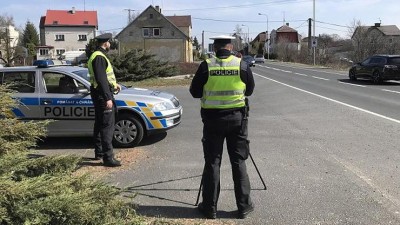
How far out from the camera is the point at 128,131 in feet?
25.6

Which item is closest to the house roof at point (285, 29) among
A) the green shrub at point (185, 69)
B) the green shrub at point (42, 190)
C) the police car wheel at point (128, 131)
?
the green shrub at point (185, 69)

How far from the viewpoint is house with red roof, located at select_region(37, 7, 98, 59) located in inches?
3625

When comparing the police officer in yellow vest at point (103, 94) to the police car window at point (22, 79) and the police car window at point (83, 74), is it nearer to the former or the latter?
the police car window at point (83, 74)

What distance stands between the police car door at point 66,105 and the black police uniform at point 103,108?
1267 millimetres

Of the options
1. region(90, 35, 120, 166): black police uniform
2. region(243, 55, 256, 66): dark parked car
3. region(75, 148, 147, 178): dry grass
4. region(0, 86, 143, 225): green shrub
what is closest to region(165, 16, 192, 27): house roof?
region(243, 55, 256, 66): dark parked car

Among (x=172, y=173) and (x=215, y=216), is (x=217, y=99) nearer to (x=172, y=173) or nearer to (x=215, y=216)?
(x=215, y=216)

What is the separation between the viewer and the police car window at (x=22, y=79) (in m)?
7.80

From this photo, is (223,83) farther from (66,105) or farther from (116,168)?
(66,105)

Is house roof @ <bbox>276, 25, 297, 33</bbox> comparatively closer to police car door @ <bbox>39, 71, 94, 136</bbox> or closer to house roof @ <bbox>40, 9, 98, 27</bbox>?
house roof @ <bbox>40, 9, 98, 27</bbox>

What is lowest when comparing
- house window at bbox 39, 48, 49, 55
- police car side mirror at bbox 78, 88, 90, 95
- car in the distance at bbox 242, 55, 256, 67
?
police car side mirror at bbox 78, 88, 90, 95

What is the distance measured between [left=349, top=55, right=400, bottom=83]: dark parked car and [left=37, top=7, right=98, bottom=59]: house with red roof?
7554 centimetres

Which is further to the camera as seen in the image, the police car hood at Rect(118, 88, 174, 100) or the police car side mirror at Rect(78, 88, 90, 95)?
the police car hood at Rect(118, 88, 174, 100)

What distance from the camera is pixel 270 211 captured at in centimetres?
456

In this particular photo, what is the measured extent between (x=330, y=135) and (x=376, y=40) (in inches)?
1700
